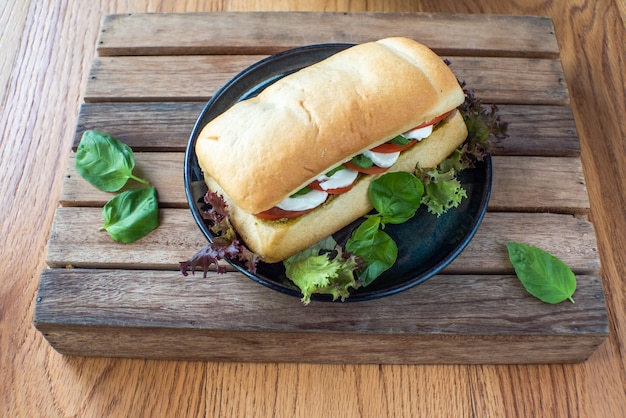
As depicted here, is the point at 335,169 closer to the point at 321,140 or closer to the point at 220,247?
the point at 321,140

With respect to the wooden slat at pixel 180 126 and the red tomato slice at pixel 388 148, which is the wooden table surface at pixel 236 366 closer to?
the wooden slat at pixel 180 126

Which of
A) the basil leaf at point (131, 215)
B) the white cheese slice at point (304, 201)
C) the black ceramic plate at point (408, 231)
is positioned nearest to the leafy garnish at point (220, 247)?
the black ceramic plate at point (408, 231)

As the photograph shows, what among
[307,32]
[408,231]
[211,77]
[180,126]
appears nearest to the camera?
[408,231]

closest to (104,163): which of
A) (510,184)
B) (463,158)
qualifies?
(463,158)

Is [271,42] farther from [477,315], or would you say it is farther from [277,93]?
[477,315]

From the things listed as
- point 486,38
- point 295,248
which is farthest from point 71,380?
point 486,38
